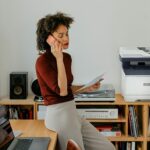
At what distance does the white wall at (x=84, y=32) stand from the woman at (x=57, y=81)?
115 centimetres

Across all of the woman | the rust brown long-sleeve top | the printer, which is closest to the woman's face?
the woman

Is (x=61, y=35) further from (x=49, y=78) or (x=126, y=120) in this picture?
(x=126, y=120)

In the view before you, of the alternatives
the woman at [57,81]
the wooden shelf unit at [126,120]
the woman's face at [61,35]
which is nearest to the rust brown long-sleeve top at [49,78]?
the woman at [57,81]

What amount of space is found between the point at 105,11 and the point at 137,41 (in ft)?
1.54

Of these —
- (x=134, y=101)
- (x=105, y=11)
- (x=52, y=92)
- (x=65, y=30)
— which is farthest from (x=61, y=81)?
(x=105, y=11)

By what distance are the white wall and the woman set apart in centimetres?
115

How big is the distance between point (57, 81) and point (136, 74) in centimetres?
121

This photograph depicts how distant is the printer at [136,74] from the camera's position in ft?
10.2

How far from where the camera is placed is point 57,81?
216cm

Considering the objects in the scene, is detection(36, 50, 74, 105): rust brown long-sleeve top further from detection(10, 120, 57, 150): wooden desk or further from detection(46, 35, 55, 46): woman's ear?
detection(10, 120, 57, 150): wooden desk

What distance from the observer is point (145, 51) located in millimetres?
3256

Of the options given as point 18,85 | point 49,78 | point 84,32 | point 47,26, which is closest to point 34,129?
point 49,78

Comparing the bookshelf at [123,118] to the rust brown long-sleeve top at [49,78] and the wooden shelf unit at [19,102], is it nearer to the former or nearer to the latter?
the wooden shelf unit at [19,102]

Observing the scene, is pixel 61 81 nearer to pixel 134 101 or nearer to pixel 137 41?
pixel 134 101
